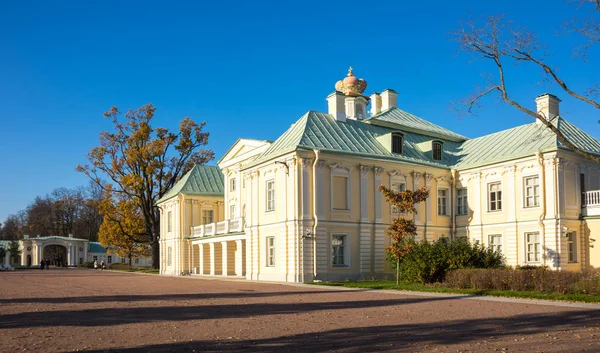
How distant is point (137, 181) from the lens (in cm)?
5088

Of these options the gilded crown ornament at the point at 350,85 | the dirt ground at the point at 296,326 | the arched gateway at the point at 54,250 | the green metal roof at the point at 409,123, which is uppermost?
the gilded crown ornament at the point at 350,85

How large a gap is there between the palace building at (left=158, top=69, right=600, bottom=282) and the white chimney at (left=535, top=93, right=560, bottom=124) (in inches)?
2.3

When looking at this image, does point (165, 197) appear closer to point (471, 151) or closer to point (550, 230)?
point (471, 151)

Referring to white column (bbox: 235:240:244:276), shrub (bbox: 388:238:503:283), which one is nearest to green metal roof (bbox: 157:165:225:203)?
white column (bbox: 235:240:244:276)

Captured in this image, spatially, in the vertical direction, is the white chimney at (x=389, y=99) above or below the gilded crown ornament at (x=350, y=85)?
below

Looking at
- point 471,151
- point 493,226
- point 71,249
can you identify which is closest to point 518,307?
point 493,226

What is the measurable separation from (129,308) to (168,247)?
→ 35.2 metres

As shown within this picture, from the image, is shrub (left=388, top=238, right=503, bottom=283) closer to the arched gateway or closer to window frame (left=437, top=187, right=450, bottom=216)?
window frame (left=437, top=187, right=450, bottom=216)

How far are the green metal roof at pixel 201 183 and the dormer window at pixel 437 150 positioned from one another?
61.2 feet

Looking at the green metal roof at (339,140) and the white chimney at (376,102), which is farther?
the white chimney at (376,102)

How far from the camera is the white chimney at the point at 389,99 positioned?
141 feet

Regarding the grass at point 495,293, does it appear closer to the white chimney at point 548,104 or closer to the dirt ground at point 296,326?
the dirt ground at point 296,326

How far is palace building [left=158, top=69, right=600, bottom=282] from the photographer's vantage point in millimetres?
31453

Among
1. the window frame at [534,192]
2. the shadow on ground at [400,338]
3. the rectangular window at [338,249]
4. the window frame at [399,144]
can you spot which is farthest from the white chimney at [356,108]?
the shadow on ground at [400,338]
